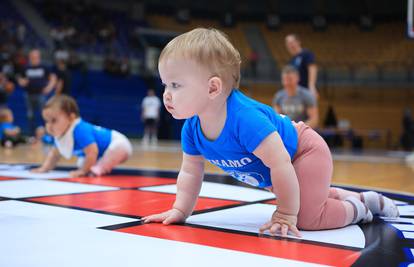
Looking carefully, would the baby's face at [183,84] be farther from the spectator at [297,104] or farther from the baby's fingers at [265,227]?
the spectator at [297,104]

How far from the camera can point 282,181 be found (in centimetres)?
164

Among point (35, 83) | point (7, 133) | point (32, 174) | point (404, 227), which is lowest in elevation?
point (7, 133)

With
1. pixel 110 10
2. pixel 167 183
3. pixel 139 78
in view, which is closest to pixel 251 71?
pixel 139 78

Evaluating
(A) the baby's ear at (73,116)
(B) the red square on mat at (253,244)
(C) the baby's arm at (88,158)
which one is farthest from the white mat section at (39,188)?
(B) the red square on mat at (253,244)

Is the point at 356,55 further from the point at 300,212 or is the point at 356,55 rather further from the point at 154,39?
the point at 300,212

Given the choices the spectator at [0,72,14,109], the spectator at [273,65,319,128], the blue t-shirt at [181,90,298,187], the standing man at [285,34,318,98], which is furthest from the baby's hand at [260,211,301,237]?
the spectator at [0,72,14,109]

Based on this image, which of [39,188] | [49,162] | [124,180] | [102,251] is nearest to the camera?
[102,251]

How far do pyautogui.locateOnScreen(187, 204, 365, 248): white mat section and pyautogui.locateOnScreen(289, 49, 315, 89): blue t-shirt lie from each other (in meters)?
3.55

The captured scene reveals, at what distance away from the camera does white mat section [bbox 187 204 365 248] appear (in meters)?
1.62

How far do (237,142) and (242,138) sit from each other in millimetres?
42

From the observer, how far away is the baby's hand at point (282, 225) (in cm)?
163

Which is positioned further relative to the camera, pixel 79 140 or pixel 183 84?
pixel 79 140

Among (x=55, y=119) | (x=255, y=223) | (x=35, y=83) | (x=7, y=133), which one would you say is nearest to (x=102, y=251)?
(x=255, y=223)

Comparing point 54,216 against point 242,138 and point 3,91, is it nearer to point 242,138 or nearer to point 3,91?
point 242,138
